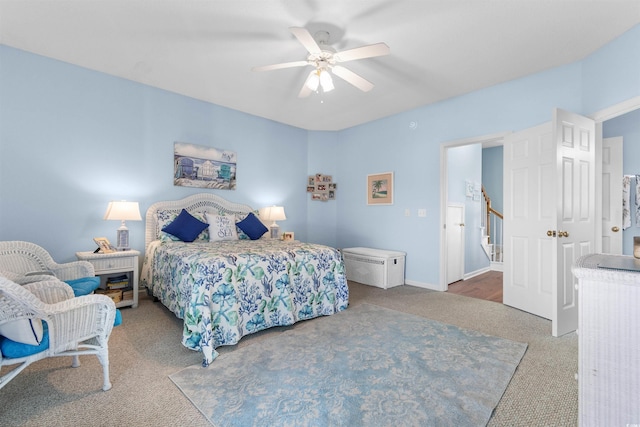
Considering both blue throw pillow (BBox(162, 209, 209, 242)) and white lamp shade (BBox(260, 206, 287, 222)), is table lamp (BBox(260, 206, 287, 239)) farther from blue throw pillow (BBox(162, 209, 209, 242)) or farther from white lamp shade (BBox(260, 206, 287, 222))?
blue throw pillow (BBox(162, 209, 209, 242))

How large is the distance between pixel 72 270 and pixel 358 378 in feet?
8.53

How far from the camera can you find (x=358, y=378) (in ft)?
6.17

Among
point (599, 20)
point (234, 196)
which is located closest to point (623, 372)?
point (599, 20)

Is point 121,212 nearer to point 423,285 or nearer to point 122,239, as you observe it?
point 122,239

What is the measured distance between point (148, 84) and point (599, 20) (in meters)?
4.67

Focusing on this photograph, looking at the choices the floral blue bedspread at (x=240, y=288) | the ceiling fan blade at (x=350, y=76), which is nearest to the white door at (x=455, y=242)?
the floral blue bedspread at (x=240, y=288)

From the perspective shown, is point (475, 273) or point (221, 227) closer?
point (221, 227)

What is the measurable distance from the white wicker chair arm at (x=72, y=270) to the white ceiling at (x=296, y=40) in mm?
2108

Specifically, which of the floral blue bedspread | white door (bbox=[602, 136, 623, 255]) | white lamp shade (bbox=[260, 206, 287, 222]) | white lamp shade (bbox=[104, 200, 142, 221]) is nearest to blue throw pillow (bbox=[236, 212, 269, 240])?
white lamp shade (bbox=[260, 206, 287, 222])

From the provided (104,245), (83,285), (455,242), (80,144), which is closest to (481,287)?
(455,242)

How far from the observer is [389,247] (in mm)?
4727

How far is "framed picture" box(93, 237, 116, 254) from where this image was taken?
125 inches

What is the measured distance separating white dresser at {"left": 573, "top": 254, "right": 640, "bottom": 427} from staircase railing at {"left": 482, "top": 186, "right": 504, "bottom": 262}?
5213 mm

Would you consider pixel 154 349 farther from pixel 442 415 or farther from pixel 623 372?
pixel 623 372
